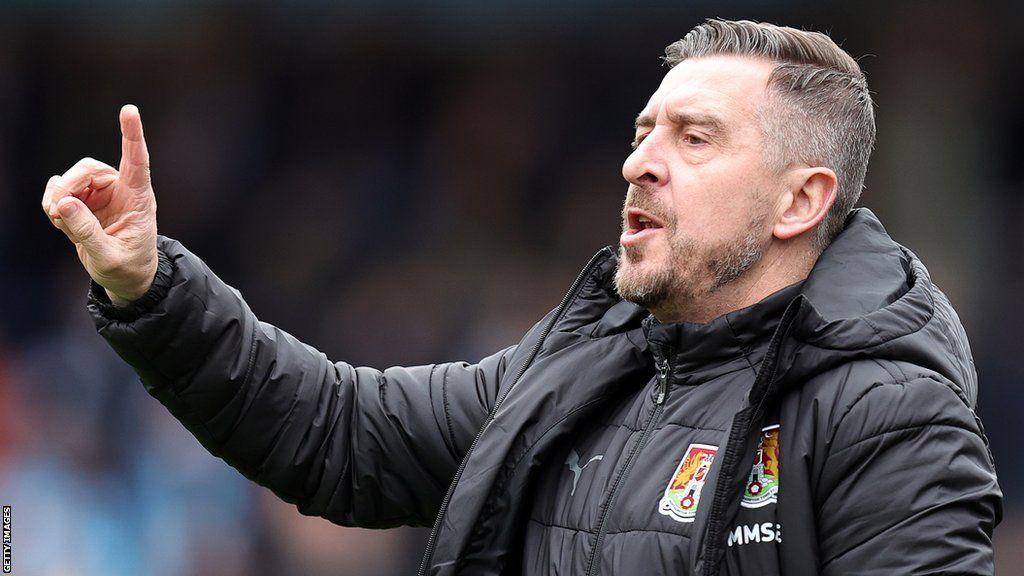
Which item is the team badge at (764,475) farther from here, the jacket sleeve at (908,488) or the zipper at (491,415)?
the zipper at (491,415)

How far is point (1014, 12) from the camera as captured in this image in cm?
411

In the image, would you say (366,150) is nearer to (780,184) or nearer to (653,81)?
(653,81)

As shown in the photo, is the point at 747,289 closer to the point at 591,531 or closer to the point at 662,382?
the point at 662,382

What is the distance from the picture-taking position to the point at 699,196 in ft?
6.08

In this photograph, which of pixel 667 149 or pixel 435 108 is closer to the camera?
pixel 667 149

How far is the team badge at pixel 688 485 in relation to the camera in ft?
5.26

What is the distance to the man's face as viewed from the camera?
6.07 feet

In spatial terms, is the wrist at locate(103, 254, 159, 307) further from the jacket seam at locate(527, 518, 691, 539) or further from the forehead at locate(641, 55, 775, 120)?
the forehead at locate(641, 55, 775, 120)

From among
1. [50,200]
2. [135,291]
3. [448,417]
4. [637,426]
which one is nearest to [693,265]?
[637,426]

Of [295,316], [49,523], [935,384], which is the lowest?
[49,523]

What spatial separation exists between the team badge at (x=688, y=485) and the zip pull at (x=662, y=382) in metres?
0.14

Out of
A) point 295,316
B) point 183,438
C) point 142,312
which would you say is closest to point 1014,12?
point 295,316

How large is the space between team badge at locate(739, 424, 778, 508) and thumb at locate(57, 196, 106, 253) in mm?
918

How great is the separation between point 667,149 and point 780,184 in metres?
0.17
